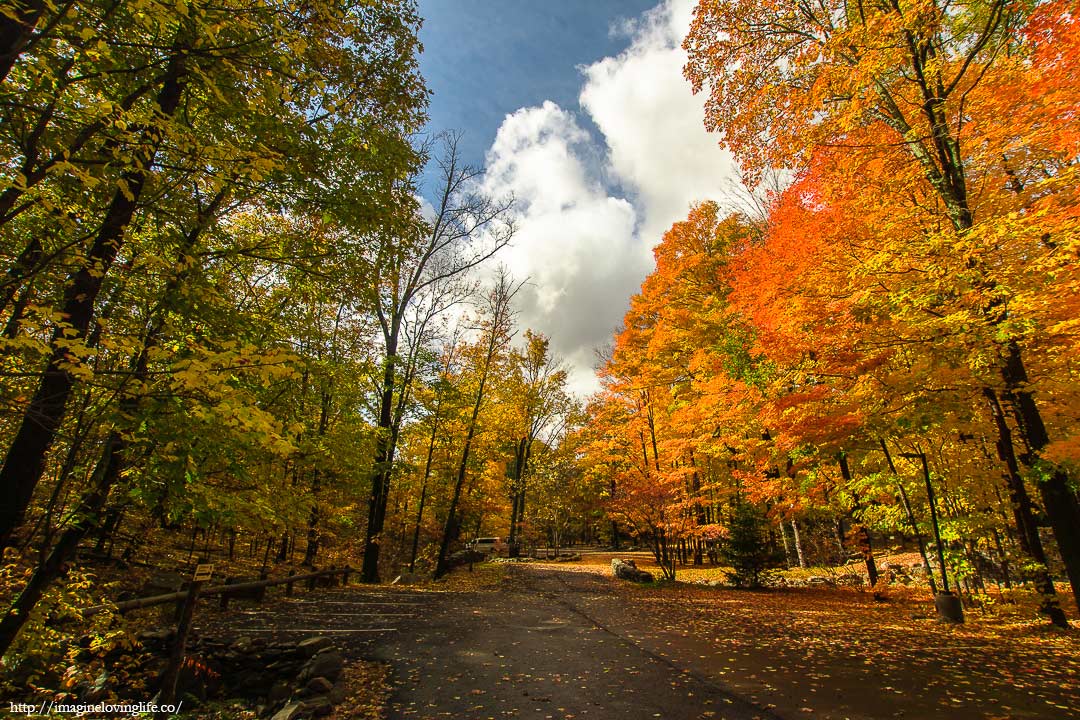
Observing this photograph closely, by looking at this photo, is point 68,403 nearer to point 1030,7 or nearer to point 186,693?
point 186,693

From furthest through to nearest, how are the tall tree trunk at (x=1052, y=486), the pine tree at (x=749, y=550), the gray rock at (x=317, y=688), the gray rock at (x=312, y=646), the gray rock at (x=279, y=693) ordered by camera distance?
the pine tree at (x=749, y=550), the gray rock at (x=312, y=646), the tall tree trunk at (x=1052, y=486), the gray rock at (x=279, y=693), the gray rock at (x=317, y=688)

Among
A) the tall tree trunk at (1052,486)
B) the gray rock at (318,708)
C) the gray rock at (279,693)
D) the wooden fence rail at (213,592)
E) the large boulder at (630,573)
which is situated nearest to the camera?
the gray rock at (318,708)

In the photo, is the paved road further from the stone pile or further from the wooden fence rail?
the wooden fence rail

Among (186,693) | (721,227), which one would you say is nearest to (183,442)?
(186,693)

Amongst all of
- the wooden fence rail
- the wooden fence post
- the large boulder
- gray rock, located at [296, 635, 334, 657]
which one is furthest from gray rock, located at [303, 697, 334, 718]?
the large boulder

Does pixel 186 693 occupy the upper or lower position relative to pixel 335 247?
lower

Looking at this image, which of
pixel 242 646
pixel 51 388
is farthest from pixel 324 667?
pixel 51 388

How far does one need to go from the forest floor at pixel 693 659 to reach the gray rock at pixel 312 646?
0.41m

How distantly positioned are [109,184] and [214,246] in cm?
278

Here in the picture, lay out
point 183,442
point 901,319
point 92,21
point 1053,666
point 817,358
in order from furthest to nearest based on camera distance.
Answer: point 817,358, point 901,319, point 1053,666, point 183,442, point 92,21

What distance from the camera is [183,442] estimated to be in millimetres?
3652

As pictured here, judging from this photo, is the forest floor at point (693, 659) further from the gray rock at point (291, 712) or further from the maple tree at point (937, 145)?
the maple tree at point (937, 145)

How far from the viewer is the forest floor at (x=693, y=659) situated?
477 centimetres

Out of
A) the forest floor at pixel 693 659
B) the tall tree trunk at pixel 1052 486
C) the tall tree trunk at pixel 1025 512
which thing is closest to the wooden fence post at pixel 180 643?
the forest floor at pixel 693 659
